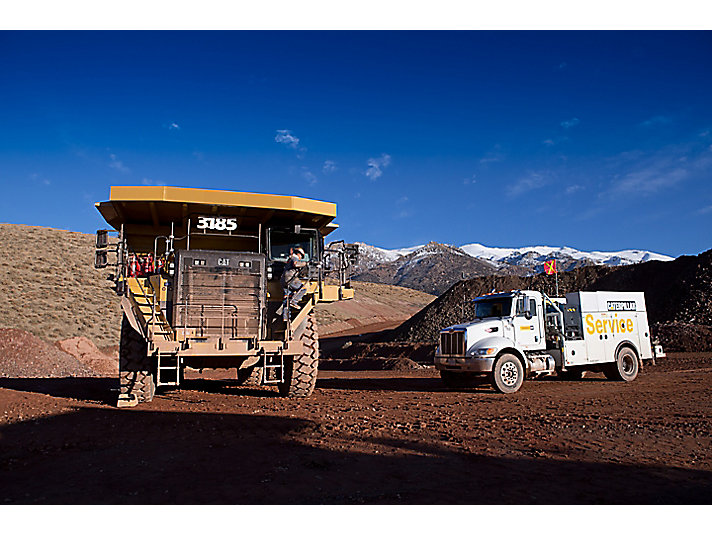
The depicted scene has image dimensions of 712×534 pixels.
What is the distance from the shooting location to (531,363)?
14.6 meters

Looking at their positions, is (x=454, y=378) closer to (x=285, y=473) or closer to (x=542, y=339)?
(x=542, y=339)

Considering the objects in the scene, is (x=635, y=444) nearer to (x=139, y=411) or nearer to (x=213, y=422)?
(x=213, y=422)

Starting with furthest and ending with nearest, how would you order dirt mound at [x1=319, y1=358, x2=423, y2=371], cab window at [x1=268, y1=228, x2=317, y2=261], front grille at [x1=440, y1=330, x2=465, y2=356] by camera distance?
dirt mound at [x1=319, y1=358, x2=423, y2=371] → front grille at [x1=440, y1=330, x2=465, y2=356] → cab window at [x1=268, y1=228, x2=317, y2=261]

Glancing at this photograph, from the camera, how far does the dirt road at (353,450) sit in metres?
4.85

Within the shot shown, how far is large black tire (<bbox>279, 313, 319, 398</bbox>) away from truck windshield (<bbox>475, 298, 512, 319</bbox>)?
606cm

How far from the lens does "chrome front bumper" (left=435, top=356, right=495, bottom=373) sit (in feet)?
44.8

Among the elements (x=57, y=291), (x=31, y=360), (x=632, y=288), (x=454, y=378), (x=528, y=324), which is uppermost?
(x=57, y=291)

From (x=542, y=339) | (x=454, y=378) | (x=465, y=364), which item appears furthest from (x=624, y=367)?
(x=465, y=364)

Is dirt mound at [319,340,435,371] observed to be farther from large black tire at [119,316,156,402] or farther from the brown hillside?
large black tire at [119,316,156,402]

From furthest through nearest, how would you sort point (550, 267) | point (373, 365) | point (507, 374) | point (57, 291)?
point (57, 291)
point (373, 365)
point (550, 267)
point (507, 374)

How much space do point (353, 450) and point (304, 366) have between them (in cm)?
467

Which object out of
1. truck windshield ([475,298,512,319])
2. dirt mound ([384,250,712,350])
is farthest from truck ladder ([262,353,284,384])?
dirt mound ([384,250,712,350])

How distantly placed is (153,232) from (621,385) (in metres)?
12.9

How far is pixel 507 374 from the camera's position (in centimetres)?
1388
